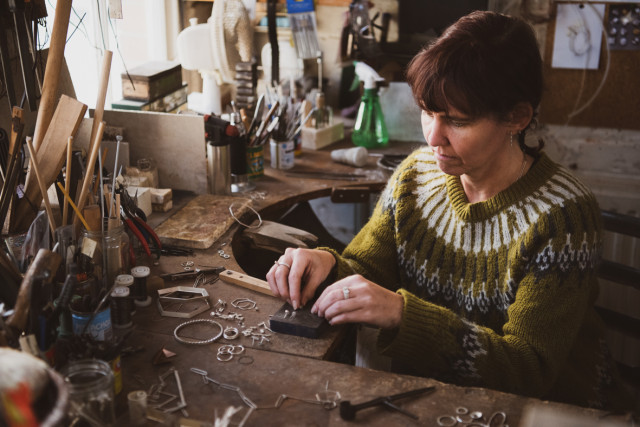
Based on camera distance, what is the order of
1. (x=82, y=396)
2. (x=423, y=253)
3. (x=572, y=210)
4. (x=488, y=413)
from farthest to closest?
(x=423, y=253)
(x=572, y=210)
(x=488, y=413)
(x=82, y=396)

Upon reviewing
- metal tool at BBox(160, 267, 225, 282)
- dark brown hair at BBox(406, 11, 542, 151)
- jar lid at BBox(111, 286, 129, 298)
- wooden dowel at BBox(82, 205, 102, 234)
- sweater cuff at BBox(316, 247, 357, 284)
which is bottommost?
metal tool at BBox(160, 267, 225, 282)

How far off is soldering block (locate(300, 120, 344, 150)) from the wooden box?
1.90 feet

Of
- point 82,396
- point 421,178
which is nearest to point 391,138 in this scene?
point 421,178

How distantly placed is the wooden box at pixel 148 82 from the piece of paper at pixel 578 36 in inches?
60.6

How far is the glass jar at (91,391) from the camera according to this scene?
108 cm

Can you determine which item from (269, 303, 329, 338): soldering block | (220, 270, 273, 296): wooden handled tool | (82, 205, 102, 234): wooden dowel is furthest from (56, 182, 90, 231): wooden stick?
(269, 303, 329, 338): soldering block

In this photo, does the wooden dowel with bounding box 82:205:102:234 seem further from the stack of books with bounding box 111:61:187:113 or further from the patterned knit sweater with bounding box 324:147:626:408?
the stack of books with bounding box 111:61:187:113

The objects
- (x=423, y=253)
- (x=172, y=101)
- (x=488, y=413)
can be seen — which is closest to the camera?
(x=488, y=413)

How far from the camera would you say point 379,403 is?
122 centimetres

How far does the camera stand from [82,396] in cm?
108

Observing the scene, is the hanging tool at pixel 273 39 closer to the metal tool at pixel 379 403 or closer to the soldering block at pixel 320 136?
the soldering block at pixel 320 136

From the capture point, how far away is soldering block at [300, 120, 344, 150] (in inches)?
110

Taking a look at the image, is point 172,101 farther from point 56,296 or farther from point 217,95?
point 56,296

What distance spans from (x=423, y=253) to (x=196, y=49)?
1510 millimetres
